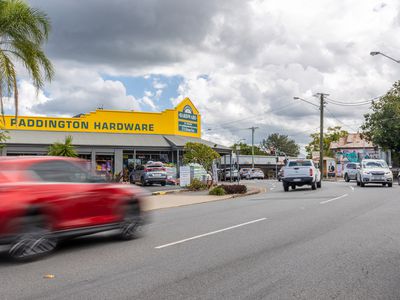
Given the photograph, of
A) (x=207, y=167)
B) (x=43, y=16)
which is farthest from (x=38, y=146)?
(x=43, y=16)

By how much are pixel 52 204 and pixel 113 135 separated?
108ft

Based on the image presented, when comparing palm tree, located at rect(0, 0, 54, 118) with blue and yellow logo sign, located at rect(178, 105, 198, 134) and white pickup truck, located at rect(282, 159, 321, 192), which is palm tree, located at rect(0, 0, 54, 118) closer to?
white pickup truck, located at rect(282, 159, 321, 192)

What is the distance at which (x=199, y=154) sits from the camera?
28906 millimetres

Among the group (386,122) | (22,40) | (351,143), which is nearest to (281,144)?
(351,143)

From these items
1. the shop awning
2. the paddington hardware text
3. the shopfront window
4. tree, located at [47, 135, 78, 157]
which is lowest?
the shopfront window

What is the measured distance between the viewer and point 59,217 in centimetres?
816

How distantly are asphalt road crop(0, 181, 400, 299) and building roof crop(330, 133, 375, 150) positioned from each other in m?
67.0

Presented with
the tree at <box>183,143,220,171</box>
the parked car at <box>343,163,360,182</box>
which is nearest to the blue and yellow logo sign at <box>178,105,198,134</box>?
the parked car at <box>343,163,360,182</box>

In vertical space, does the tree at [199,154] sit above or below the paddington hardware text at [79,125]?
below

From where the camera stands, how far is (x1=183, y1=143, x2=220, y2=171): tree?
1136 inches

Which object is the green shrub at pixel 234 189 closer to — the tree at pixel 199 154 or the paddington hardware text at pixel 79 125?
the tree at pixel 199 154

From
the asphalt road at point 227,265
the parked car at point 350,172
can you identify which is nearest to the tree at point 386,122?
the parked car at point 350,172

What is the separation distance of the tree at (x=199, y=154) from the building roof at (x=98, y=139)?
996 cm

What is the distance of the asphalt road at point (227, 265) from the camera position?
18.7 feet
